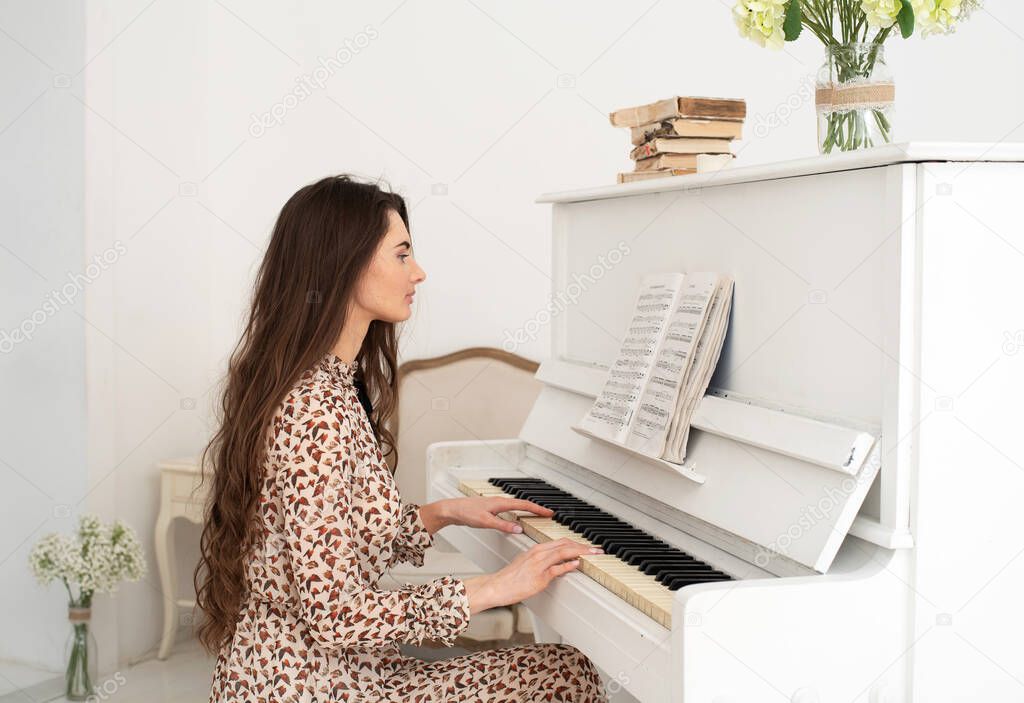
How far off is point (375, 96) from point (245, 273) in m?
0.80

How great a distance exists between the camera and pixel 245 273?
3918mm

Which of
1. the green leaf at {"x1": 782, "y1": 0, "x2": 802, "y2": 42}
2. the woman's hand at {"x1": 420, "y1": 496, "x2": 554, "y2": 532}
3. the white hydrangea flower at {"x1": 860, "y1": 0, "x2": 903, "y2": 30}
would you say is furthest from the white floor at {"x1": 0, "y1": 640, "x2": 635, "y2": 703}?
the white hydrangea flower at {"x1": 860, "y1": 0, "x2": 903, "y2": 30}

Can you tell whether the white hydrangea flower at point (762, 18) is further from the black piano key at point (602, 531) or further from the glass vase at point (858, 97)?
the black piano key at point (602, 531)

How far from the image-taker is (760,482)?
1678mm

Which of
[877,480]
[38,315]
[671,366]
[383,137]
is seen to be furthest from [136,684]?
[877,480]

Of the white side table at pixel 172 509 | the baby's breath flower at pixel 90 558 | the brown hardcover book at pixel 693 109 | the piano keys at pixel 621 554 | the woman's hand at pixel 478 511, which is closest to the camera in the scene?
the piano keys at pixel 621 554

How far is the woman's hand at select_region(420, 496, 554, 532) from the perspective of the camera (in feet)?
6.80

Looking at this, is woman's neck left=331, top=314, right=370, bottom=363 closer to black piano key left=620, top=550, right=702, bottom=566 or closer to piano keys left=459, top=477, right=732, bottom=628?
piano keys left=459, top=477, right=732, bottom=628

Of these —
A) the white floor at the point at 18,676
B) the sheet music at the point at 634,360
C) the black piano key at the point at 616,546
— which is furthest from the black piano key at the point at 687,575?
the white floor at the point at 18,676

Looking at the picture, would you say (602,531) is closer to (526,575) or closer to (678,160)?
(526,575)

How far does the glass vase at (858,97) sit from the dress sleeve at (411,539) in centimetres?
105

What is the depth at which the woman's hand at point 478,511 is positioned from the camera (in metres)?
2.07

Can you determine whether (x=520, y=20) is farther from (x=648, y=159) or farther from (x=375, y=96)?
(x=648, y=159)

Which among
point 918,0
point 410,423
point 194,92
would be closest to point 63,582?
point 410,423
